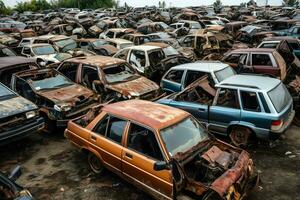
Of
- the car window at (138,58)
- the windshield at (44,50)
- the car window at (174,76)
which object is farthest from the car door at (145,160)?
the windshield at (44,50)

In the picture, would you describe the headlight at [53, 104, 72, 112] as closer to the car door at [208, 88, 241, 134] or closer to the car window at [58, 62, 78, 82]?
the car window at [58, 62, 78, 82]

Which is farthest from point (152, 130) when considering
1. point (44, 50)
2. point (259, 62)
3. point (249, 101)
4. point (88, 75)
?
point (44, 50)

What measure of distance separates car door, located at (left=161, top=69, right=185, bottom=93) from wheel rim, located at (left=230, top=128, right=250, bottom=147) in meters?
2.69

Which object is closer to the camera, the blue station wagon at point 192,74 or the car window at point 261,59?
the blue station wagon at point 192,74

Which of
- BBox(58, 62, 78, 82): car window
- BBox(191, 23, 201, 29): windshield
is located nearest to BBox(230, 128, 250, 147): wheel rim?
BBox(58, 62, 78, 82): car window

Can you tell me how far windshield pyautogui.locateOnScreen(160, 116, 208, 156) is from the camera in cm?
570

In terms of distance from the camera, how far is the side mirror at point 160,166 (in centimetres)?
524

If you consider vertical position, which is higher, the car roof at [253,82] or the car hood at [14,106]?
the car roof at [253,82]

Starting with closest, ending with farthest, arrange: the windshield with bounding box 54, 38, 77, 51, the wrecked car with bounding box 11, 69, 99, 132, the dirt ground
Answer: the dirt ground → the wrecked car with bounding box 11, 69, 99, 132 → the windshield with bounding box 54, 38, 77, 51

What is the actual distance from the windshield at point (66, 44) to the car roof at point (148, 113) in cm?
1099

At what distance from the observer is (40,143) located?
8945 mm

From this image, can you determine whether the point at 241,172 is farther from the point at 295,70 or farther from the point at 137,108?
the point at 295,70

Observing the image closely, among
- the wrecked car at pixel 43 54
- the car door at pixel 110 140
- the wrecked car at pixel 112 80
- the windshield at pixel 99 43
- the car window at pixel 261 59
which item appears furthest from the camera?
the windshield at pixel 99 43

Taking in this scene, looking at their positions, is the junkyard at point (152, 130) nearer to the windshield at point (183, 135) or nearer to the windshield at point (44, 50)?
the windshield at point (183, 135)
